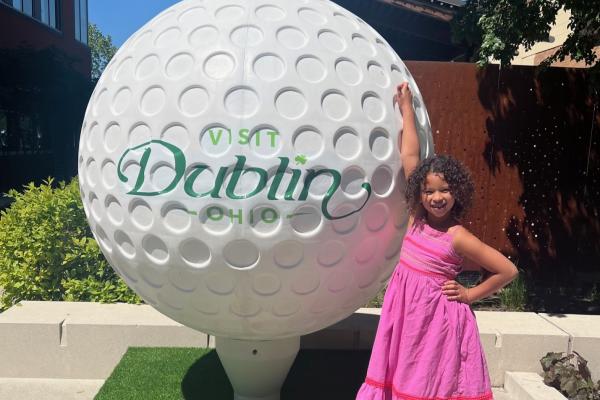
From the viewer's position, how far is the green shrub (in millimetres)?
5121

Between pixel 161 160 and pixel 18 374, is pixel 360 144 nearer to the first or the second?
pixel 161 160

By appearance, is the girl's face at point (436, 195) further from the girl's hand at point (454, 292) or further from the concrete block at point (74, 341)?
the concrete block at point (74, 341)

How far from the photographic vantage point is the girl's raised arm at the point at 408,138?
107 inches

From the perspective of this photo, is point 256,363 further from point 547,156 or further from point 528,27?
point 547,156

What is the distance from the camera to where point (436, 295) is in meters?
2.69

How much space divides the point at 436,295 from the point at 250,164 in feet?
3.69

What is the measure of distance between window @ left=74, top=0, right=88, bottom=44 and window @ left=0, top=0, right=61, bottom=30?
242 cm

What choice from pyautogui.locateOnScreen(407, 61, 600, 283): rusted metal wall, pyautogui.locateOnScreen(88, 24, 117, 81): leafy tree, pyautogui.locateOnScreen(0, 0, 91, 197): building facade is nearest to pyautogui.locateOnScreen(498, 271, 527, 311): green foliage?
pyautogui.locateOnScreen(407, 61, 600, 283): rusted metal wall

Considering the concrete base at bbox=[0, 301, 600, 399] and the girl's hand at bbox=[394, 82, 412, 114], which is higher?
the girl's hand at bbox=[394, 82, 412, 114]

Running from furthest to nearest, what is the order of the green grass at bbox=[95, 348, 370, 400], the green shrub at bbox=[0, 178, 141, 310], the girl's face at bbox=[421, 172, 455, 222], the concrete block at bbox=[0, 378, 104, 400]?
the green shrub at bbox=[0, 178, 141, 310], the concrete block at bbox=[0, 378, 104, 400], the green grass at bbox=[95, 348, 370, 400], the girl's face at bbox=[421, 172, 455, 222]

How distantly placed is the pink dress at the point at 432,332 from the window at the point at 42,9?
1920 centimetres

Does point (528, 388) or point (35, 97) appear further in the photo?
point (35, 97)

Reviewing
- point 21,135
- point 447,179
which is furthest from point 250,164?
point 21,135

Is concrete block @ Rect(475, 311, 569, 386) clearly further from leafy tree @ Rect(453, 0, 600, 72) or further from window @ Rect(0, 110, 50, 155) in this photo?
window @ Rect(0, 110, 50, 155)
